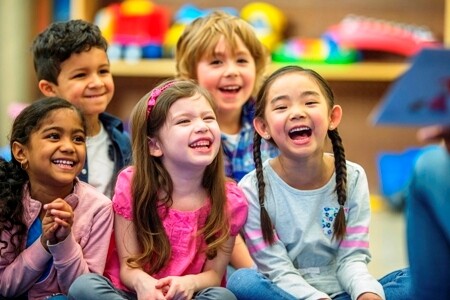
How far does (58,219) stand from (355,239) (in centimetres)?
64

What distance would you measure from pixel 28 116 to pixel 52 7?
3.07m

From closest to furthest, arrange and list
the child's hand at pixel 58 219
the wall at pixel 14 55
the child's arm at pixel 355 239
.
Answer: the child's hand at pixel 58 219
the child's arm at pixel 355 239
the wall at pixel 14 55

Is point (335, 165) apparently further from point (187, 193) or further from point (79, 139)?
point (79, 139)

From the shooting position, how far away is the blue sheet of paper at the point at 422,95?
1.28 metres

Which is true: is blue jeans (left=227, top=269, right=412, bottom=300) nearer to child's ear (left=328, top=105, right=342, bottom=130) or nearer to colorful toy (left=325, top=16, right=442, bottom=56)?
child's ear (left=328, top=105, right=342, bottom=130)

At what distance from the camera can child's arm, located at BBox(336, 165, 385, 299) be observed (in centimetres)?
A: 194

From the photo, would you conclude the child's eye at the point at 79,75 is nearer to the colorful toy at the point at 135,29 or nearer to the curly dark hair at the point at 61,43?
the curly dark hair at the point at 61,43

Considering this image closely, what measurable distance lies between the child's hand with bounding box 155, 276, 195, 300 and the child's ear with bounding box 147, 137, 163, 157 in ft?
0.95

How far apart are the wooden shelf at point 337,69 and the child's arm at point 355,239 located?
2.18m

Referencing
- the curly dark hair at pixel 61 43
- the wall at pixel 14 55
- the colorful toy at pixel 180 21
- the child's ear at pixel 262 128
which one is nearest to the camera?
the child's ear at pixel 262 128

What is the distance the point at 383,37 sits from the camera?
4.29 metres

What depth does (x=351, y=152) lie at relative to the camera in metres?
4.54

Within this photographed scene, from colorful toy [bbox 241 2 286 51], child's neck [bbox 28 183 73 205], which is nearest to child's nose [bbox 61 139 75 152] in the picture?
child's neck [bbox 28 183 73 205]

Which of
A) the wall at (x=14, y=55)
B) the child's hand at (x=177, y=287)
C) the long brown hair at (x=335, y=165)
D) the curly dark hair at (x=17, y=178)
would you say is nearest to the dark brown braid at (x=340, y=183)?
the long brown hair at (x=335, y=165)
